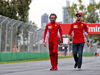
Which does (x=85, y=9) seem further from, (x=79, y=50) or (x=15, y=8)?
(x=79, y=50)

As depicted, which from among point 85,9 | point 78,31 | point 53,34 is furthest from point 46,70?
point 85,9

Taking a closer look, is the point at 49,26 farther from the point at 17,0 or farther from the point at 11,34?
the point at 17,0

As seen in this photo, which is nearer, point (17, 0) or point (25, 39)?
point (25, 39)

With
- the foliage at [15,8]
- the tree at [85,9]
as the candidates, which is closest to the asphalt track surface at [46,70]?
the foliage at [15,8]

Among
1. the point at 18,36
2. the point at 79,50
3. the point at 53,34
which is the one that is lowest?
the point at 79,50

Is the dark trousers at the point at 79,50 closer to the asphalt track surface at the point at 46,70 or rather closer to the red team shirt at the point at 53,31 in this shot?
the asphalt track surface at the point at 46,70

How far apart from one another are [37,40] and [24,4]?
15045 mm

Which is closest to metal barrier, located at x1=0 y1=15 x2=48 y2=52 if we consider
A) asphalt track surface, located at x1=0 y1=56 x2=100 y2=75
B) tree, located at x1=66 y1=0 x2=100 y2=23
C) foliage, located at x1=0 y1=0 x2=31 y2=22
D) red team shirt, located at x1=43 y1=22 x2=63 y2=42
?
asphalt track surface, located at x1=0 y1=56 x2=100 y2=75

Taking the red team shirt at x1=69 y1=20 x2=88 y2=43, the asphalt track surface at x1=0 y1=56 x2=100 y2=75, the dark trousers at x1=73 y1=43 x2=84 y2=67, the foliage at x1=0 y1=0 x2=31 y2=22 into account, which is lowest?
the asphalt track surface at x1=0 y1=56 x2=100 y2=75

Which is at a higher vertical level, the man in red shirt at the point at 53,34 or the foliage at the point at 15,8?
the foliage at the point at 15,8

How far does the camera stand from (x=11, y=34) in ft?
74.0

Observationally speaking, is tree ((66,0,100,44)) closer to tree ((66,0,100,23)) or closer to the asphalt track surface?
tree ((66,0,100,23))

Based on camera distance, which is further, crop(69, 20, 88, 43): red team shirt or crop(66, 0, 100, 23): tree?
crop(66, 0, 100, 23): tree

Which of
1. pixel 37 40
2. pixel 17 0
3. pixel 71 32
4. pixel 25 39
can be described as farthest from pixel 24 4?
pixel 71 32
